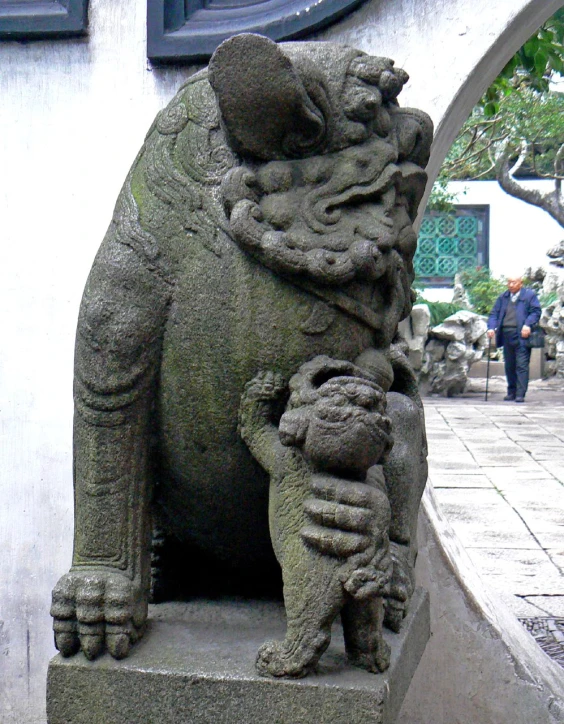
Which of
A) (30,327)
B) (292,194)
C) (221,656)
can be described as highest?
(292,194)

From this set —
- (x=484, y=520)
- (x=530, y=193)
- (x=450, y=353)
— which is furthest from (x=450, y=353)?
(x=484, y=520)

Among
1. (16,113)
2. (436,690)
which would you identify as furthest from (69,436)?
(436,690)

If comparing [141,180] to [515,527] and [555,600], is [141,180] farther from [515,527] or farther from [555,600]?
[515,527]

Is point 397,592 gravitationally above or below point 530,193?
below

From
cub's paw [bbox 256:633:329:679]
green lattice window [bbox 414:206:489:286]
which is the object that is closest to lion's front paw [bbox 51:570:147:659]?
cub's paw [bbox 256:633:329:679]

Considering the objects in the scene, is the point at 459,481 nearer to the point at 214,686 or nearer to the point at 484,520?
the point at 484,520

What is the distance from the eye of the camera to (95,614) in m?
1.40

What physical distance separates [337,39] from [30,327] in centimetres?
103

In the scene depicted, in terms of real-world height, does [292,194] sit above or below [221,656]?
above

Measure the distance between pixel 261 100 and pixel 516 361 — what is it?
10.4m

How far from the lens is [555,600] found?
12.0 ft

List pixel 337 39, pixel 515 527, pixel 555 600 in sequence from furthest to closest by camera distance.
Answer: pixel 515 527
pixel 555 600
pixel 337 39

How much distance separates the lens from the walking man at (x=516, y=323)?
1113 centimetres

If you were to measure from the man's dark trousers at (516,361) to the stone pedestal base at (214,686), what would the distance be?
9964 millimetres
